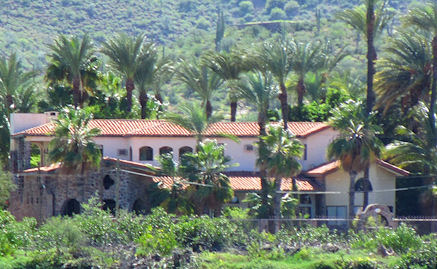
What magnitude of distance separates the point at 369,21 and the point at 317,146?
808 centimetres

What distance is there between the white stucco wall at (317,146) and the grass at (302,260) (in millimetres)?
19819

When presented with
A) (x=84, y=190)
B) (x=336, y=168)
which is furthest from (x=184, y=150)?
(x=336, y=168)

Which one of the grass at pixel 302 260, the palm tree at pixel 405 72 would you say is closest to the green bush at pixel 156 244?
the grass at pixel 302 260

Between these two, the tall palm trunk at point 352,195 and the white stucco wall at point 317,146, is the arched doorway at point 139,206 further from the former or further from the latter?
the tall palm trunk at point 352,195

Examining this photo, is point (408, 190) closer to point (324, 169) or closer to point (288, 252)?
point (324, 169)

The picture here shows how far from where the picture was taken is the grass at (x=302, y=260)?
4109 cm

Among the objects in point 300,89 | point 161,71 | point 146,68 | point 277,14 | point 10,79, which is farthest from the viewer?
point 277,14

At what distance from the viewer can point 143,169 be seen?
56312 mm

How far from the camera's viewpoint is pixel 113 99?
71250 mm

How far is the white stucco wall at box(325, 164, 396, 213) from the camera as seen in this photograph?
5941 cm

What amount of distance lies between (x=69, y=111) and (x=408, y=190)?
19364mm

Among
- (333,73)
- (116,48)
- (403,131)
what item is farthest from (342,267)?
(333,73)

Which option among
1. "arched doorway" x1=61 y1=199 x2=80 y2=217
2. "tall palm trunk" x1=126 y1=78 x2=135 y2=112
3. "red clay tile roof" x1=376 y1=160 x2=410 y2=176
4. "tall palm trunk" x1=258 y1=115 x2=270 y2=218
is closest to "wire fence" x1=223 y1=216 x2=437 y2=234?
"tall palm trunk" x1=258 y1=115 x2=270 y2=218

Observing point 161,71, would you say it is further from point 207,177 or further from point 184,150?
point 207,177
